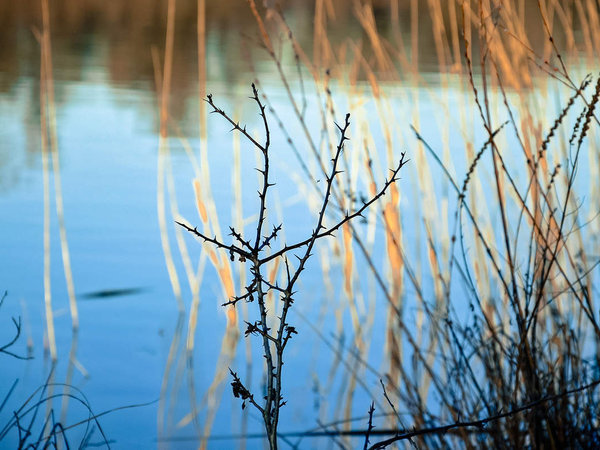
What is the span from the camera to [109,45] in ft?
24.6

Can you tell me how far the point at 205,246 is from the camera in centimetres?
213

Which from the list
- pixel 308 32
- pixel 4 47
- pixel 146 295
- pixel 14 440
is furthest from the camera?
pixel 308 32

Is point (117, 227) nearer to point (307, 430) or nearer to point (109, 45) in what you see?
point (307, 430)

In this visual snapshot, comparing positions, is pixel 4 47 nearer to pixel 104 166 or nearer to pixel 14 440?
pixel 104 166

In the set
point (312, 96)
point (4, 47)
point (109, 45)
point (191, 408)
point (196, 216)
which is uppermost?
point (109, 45)

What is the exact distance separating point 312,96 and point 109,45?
293 cm

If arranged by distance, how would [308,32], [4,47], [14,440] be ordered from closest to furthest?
[14,440], [4,47], [308,32]

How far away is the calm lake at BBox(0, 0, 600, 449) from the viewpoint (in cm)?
204

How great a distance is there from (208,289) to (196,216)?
21.1 inches

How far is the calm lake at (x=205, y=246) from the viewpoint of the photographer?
204cm

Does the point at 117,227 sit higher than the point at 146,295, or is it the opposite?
the point at 117,227

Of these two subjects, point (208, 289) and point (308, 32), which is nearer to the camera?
point (208, 289)

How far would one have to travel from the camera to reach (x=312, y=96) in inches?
205

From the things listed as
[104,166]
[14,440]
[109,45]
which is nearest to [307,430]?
[14,440]
